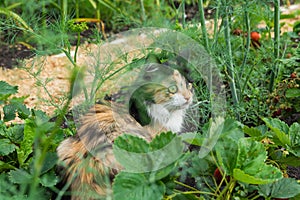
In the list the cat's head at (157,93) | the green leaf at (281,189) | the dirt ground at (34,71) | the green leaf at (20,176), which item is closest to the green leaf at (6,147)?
the green leaf at (20,176)

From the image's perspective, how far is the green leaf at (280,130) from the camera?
222 centimetres

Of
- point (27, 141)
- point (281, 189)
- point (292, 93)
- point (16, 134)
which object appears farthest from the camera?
point (292, 93)

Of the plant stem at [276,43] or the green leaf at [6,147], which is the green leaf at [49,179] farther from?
the plant stem at [276,43]

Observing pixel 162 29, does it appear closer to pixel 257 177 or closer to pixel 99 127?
pixel 99 127

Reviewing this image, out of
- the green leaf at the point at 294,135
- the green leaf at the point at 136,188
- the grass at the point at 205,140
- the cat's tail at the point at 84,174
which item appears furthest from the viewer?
the green leaf at the point at 294,135

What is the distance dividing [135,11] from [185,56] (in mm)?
2355

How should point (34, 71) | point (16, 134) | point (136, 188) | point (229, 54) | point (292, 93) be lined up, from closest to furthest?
point (136, 188) → point (16, 134) → point (229, 54) → point (292, 93) → point (34, 71)

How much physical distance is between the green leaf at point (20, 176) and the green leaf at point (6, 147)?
0.35ft

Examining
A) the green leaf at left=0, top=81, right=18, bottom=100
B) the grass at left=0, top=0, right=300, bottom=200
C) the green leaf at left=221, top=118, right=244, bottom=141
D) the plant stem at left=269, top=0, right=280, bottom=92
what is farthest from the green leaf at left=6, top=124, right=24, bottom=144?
the plant stem at left=269, top=0, right=280, bottom=92

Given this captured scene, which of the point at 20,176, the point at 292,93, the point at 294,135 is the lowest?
the point at 292,93

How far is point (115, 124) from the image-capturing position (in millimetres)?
2387

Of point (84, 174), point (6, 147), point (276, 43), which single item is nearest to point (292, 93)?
point (276, 43)

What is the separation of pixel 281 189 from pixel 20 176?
37.9 inches

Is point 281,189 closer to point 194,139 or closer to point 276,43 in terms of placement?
point 194,139
